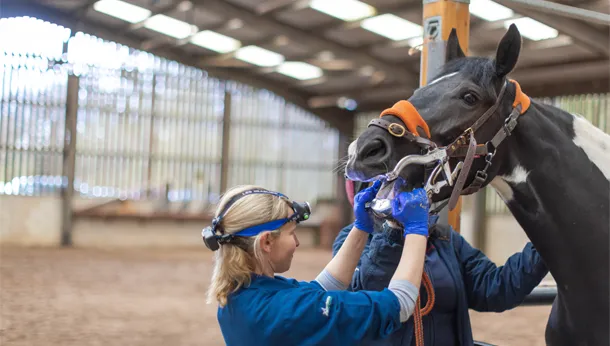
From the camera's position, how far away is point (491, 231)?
32.9 ft

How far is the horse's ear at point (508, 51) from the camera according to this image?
4.76 feet

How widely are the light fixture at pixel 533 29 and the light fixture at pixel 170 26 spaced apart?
5117 mm

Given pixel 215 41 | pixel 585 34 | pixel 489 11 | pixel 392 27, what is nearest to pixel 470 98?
pixel 489 11

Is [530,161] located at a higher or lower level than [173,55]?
lower

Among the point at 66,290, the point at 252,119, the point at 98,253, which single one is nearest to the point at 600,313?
the point at 66,290

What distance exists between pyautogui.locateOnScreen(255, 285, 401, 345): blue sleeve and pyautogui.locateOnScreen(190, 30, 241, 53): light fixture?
10.1m

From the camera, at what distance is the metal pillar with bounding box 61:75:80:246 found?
1146 cm

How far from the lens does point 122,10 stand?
1076 cm

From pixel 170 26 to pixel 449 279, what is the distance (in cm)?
1021

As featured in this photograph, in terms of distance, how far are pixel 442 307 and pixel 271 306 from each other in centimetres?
58

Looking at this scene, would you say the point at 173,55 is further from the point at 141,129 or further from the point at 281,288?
the point at 281,288

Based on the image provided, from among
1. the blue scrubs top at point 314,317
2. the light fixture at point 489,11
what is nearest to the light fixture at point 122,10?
the light fixture at point 489,11

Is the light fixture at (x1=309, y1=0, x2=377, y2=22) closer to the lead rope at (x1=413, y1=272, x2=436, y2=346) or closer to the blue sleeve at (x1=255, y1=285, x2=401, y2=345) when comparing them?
the lead rope at (x1=413, y1=272, x2=436, y2=346)

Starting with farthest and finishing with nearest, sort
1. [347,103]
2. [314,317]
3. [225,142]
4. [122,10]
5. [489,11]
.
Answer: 1. [347,103]
2. [225,142]
3. [122,10]
4. [489,11]
5. [314,317]
